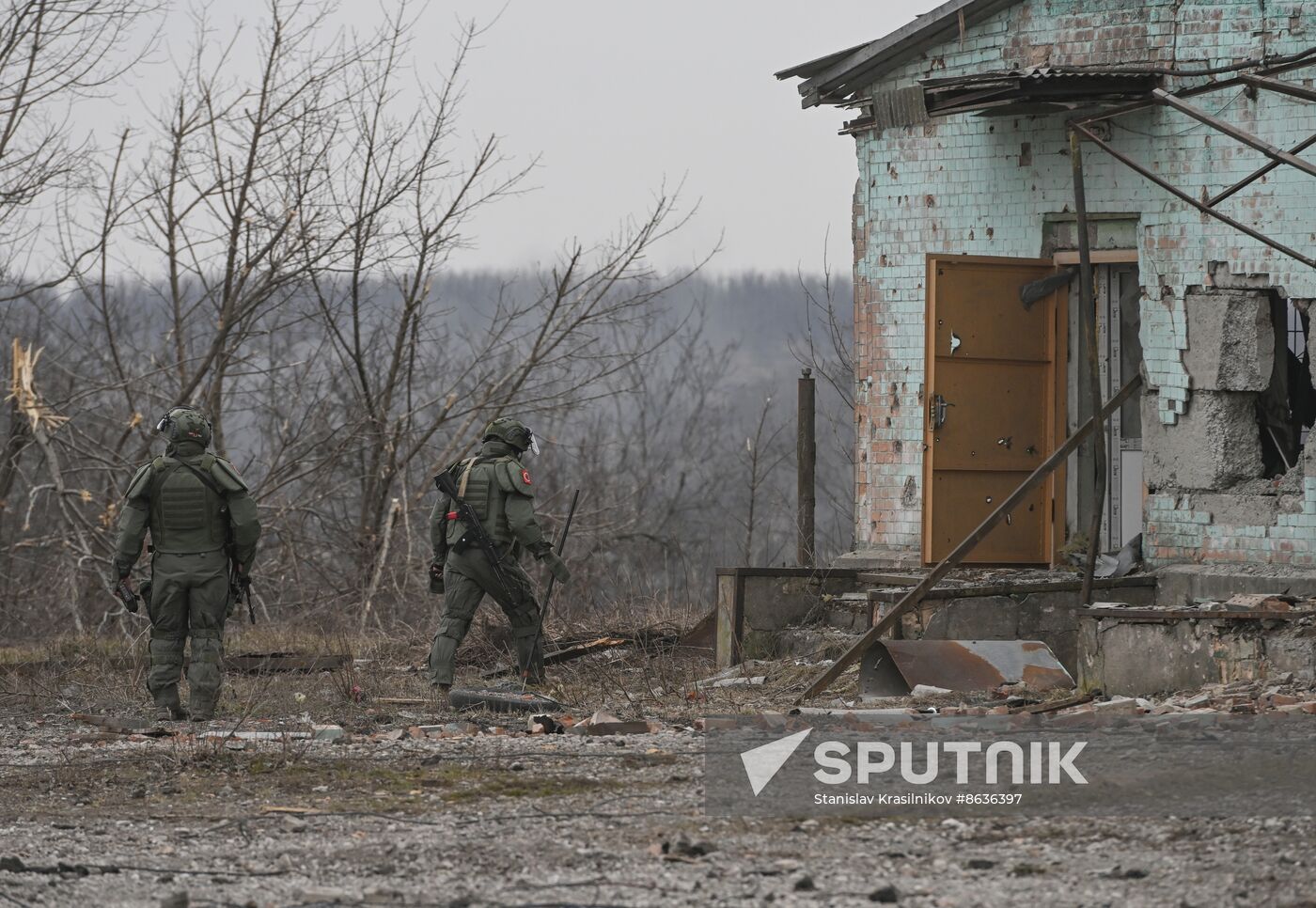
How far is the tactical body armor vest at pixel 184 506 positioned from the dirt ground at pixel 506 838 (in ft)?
4.34

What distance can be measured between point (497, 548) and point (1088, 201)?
457cm

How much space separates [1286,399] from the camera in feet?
34.8

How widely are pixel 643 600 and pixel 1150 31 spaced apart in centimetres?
630

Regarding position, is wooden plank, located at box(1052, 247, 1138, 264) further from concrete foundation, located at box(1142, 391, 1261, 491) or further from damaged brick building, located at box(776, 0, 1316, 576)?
concrete foundation, located at box(1142, 391, 1261, 491)

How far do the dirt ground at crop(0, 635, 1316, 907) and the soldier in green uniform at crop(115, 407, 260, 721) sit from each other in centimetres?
91

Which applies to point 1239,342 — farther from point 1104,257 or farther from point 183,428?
point 183,428

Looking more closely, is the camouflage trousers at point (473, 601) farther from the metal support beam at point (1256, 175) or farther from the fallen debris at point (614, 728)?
the metal support beam at point (1256, 175)

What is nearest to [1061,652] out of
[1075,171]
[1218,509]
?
[1218,509]

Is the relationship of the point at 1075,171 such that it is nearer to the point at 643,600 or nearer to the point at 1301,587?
the point at 1301,587

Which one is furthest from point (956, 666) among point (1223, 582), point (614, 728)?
point (614, 728)

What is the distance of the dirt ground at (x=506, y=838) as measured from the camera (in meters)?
4.40

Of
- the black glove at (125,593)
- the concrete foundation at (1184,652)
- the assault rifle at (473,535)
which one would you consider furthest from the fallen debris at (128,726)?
the concrete foundation at (1184,652)

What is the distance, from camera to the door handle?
10672mm

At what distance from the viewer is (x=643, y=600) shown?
45.1 feet
